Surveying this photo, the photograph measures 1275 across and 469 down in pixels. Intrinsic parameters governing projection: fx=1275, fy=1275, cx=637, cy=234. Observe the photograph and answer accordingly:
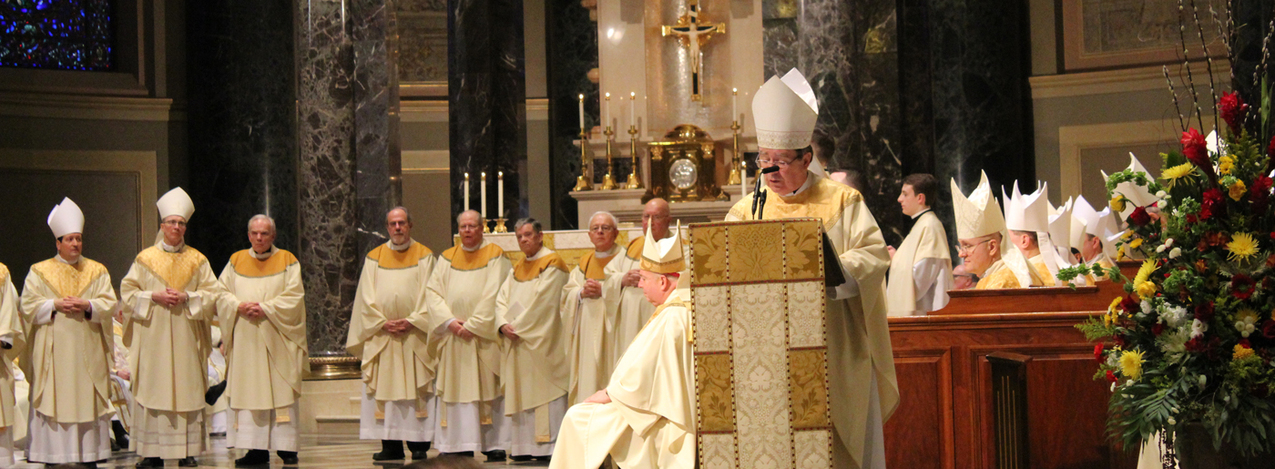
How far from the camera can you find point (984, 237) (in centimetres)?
668

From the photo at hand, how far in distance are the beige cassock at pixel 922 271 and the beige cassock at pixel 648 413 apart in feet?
8.52

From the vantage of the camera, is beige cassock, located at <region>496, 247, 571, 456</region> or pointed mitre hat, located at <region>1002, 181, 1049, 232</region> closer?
pointed mitre hat, located at <region>1002, 181, 1049, 232</region>

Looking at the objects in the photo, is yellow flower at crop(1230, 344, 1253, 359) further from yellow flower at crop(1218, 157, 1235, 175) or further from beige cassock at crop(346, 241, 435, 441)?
beige cassock at crop(346, 241, 435, 441)

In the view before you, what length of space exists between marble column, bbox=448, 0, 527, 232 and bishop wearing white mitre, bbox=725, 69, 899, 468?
19.8ft

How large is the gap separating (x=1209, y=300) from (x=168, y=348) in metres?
6.67

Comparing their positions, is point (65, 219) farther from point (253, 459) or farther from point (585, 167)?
point (585, 167)

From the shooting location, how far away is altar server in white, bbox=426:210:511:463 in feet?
28.4

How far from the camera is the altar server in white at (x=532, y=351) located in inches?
338

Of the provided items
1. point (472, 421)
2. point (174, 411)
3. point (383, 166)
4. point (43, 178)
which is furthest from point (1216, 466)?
point (43, 178)

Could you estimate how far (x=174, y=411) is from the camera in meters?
8.38

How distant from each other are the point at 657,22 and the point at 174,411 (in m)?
6.46

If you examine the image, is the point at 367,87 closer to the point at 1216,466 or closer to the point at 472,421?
the point at 472,421

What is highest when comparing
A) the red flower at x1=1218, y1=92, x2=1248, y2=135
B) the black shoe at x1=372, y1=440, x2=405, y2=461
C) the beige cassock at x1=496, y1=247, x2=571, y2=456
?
the red flower at x1=1218, y1=92, x2=1248, y2=135

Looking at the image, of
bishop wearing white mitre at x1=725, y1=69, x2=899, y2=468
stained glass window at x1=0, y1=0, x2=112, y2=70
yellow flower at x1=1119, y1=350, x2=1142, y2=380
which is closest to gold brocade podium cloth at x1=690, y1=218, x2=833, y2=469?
bishop wearing white mitre at x1=725, y1=69, x2=899, y2=468
